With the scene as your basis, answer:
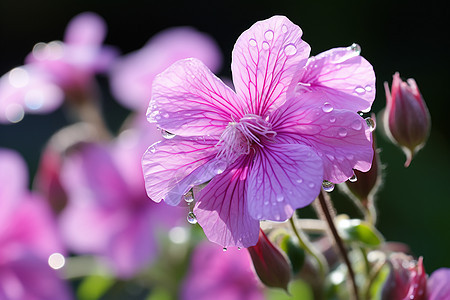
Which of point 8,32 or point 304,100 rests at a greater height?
point 304,100

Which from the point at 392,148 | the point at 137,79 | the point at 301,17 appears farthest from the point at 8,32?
the point at 137,79

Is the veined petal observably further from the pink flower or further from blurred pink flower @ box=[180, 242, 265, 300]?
blurred pink flower @ box=[180, 242, 265, 300]

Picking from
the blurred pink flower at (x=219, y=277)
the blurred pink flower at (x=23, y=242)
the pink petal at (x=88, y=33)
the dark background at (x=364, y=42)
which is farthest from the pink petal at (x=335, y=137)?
the dark background at (x=364, y=42)

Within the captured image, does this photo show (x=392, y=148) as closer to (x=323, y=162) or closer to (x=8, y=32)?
(x=323, y=162)

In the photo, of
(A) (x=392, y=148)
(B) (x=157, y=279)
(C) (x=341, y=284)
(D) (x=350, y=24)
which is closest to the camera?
(C) (x=341, y=284)

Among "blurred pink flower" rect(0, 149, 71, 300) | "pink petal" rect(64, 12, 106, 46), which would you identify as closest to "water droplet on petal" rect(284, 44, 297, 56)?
"blurred pink flower" rect(0, 149, 71, 300)
